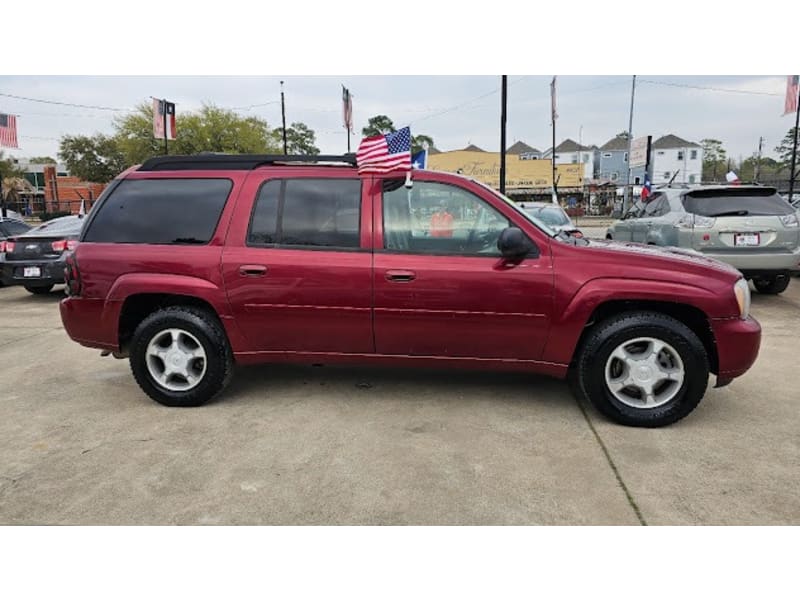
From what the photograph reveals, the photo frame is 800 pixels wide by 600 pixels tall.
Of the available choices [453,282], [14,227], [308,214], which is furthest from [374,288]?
[14,227]

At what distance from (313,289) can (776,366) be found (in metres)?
4.21

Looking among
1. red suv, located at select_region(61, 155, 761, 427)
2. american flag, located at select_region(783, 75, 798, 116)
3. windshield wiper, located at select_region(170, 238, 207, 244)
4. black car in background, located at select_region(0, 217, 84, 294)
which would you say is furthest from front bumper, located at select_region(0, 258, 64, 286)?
american flag, located at select_region(783, 75, 798, 116)

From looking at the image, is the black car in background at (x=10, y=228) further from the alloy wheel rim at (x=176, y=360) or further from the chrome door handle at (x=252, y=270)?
the chrome door handle at (x=252, y=270)

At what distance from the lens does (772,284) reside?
8.50m

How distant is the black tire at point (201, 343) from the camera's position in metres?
4.04

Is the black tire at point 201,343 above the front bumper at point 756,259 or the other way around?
the other way around

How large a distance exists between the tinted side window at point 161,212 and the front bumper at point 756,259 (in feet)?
20.2

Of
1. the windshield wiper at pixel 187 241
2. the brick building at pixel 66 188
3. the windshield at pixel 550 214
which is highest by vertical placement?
the brick building at pixel 66 188

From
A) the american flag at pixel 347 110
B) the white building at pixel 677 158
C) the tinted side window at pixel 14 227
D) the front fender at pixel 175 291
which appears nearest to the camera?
the front fender at pixel 175 291

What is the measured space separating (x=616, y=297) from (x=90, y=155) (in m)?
56.0

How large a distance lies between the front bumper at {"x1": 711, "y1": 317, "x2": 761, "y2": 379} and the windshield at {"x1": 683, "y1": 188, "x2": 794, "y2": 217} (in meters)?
4.20

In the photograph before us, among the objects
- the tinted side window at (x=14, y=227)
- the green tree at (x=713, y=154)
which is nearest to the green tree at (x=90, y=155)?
the tinted side window at (x=14, y=227)

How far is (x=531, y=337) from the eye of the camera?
378 centimetres

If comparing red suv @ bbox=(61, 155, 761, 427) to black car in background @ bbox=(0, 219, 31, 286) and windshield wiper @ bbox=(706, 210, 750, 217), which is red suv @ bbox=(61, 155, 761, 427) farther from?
black car in background @ bbox=(0, 219, 31, 286)
